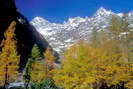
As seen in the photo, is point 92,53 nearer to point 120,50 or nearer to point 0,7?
point 120,50

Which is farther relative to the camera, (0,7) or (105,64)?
(0,7)

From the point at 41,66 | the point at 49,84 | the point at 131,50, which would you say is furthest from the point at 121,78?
the point at 41,66

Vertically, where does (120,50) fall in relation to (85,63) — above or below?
above

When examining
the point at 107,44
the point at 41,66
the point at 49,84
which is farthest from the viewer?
the point at 41,66

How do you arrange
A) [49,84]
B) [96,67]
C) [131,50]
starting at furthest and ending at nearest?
[49,84], [131,50], [96,67]

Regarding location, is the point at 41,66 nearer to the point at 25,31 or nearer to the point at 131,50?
the point at 131,50

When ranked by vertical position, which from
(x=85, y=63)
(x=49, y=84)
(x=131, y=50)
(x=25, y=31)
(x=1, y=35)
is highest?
(x=25, y=31)

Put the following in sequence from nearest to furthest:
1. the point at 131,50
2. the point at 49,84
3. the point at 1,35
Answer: the point at 131,50 → the point at 49,84 → the point at 1,35

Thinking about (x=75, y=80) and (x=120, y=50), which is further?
(x=120, y=50)

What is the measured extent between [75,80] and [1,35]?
57.2 metres

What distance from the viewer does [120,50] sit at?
40031 mm

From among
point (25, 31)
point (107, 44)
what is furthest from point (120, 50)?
point (25, 31)

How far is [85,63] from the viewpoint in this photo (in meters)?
29.5

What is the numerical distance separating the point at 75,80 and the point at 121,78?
619 cm
